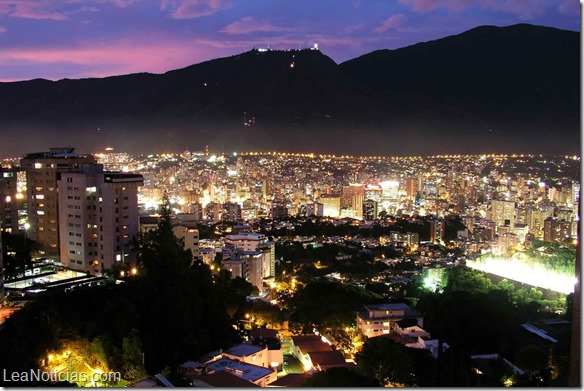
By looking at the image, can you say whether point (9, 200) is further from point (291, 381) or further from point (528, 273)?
point (528, 273)

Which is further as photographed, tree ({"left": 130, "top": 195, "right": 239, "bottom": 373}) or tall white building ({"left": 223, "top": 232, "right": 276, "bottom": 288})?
tall white building ({"left": 223, "top": 232, "right": 276, "bottom": 288})

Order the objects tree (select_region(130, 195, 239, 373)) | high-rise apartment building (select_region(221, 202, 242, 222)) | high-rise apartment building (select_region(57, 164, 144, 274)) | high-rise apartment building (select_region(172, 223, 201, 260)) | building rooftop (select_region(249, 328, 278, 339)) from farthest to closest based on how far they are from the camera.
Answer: high-rise apartment building (select_region(221, 202, 242, 222)), high-rise apartment building (select_region(172, 223, 201, 260)), high-rise apartment building (select_region(57, 164, 144, 274)), building rooftop (select_region(249, 328, 278, 339)), tree (select_region(130, 195, 239, 373))

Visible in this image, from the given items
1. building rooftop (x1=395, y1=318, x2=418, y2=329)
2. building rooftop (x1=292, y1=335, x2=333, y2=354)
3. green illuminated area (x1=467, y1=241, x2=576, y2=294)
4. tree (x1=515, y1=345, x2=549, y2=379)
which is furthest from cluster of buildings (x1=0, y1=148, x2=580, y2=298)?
tree (x1=515, y1=345, x2=549, y2=379)

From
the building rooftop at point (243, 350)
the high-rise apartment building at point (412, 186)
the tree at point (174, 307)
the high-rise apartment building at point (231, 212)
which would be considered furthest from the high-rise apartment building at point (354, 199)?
the building rooftop at point (243, 350)

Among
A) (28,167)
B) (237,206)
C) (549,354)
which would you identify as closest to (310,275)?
(28,167)

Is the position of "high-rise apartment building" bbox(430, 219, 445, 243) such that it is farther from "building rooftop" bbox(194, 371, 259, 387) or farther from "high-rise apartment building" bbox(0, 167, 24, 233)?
"building rooftop" bbox(194, 371, 259, 387)

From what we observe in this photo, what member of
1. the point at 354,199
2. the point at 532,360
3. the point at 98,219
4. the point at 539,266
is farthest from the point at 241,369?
the point at 354,199

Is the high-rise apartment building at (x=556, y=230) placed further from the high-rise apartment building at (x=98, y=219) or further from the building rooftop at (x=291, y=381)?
the building rooftop at (x=291, y=381)
